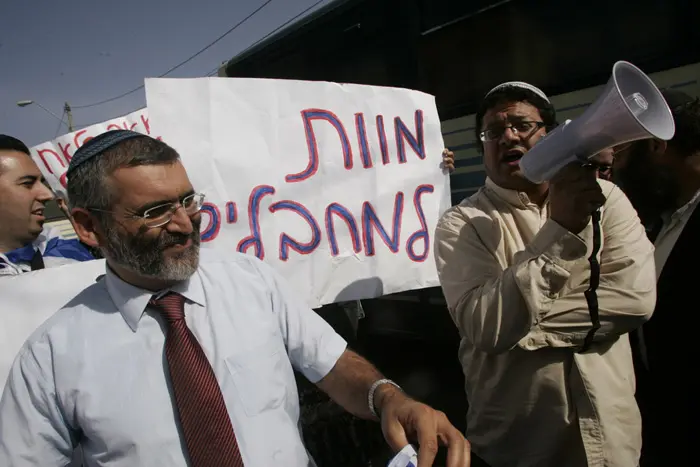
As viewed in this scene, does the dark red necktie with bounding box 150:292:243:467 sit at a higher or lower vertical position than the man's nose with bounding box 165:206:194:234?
lower

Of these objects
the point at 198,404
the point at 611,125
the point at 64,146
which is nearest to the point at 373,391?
the point at 198,404

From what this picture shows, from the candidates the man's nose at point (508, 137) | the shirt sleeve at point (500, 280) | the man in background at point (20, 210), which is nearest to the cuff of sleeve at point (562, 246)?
the shirt sleeve at point (500, 280)

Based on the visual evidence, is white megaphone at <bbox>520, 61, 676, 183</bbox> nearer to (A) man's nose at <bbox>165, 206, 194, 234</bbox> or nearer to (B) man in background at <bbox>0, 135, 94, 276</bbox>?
(A) man's nose at <bbox>165, 206, 194, 234</bbox>

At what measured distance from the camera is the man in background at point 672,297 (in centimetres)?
180

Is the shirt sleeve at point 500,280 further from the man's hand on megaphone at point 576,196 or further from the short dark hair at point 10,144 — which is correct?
the short dark hair at point 10,144

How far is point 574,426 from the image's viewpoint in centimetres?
152

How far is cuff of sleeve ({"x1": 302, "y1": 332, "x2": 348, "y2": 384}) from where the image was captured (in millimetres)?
1549

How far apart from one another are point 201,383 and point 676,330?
5.24ft

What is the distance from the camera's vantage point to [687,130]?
1954 millimetres

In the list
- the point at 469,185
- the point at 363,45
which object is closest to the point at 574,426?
the point at 469,185

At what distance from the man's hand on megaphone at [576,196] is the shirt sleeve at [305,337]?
0.75m

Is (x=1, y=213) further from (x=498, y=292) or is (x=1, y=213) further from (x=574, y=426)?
(x=574, y=426)

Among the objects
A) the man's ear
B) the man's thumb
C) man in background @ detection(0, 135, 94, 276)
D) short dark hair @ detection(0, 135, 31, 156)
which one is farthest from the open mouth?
short dark hair @ detection(0, 135, 31, 156)

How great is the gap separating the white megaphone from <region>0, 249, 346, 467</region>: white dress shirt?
81cm
